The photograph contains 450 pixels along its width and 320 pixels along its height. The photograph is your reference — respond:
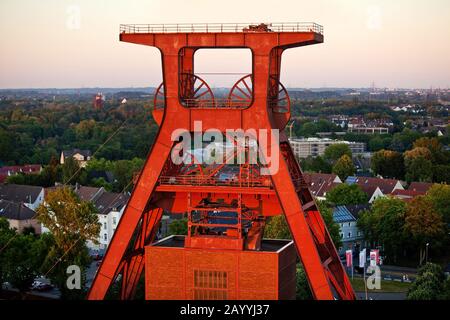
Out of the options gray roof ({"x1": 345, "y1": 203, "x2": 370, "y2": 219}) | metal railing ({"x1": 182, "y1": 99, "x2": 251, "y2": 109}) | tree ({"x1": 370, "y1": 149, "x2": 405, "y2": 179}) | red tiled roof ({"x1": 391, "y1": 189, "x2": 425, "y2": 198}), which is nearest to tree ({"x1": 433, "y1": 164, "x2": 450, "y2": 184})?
tree ({"x1": 370, "y1": 149, "x2": 405, "y2": 179})

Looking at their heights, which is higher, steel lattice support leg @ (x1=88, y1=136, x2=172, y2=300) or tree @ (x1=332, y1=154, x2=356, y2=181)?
steel lattice support leg @ (x1=88, y1=136, x2=172, y2=300)

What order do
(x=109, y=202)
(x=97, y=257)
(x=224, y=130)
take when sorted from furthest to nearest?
(x=109, y=202) < (x=97, y=257) < (x=224, y=130)

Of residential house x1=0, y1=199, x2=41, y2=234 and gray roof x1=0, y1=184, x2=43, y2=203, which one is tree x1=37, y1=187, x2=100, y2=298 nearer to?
residential house x1=0, y1=199, x2=41, y2=234

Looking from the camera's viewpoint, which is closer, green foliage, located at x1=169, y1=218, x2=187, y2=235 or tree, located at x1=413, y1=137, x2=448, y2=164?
green foliage, located at x1=169, y1=218, x2=187, y2=235

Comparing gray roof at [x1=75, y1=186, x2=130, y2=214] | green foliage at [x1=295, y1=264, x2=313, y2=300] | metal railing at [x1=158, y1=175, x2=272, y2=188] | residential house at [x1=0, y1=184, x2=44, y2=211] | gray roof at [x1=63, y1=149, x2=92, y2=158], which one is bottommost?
gray roof at [x1=63, y1=149, x2=92, y2=158]

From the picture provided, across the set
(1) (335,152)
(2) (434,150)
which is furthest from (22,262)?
(1) (335,152)

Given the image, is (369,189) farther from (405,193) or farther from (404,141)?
(404,141)

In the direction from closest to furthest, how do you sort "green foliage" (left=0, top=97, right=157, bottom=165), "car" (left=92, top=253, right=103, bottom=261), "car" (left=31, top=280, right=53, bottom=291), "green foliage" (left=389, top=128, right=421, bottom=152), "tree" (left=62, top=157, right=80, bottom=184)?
"car" (left=31, top=280, right=53, bottom=291), "car" (left=92, top=253, right=103, bottom=261), "tree" (left=62, top=157, right=80, bottom=184), "green foliage" (left=0, top=97, right=157, bottom=165), "green foliage" (left=389, top=128, right=421, bottom=152)
